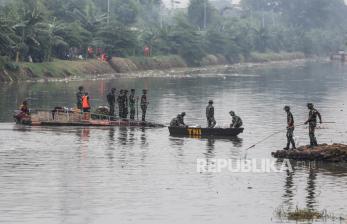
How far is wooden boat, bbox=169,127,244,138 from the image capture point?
152 feet

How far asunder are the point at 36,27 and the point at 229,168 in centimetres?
6671

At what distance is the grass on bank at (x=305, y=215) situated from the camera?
26234 mm

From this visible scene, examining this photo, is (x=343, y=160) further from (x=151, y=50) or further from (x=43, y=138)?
(x=151, y=50)

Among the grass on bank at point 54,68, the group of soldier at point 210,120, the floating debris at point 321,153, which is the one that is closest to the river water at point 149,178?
the floating debris at point 321,153

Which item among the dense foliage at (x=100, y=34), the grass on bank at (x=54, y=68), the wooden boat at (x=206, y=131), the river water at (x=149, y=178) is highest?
the dense foliage at (x=100, y=34)

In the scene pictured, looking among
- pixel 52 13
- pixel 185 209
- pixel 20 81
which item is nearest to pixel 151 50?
pixel 52 13

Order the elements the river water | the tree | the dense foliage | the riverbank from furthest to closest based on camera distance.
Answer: the tree, the dense foliage, the riverbank, the river water

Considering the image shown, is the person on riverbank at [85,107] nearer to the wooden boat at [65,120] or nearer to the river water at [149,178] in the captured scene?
the wooden boat at [65,120]

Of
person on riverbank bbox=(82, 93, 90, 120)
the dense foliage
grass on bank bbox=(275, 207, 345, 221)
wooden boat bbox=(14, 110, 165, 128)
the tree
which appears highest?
the tree

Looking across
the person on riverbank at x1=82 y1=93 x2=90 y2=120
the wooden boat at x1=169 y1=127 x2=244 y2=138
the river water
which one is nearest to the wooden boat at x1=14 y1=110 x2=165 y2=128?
the person on riverbank at x1=82 y1=93 x2=90 y2=120

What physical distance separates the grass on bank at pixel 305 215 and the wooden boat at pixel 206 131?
19116 millimetres

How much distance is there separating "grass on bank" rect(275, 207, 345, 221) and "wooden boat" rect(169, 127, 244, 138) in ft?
62.7

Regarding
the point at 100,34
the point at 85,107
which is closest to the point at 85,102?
the point at 85,107

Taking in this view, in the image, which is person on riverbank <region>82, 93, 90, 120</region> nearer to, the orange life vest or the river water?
the orange life vest
